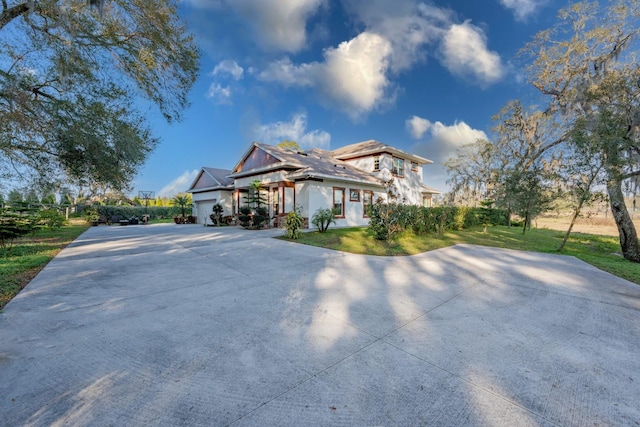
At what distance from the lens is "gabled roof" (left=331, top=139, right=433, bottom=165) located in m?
17.9

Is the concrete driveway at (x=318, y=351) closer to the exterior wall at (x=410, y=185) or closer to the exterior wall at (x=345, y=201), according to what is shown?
the exterior wall at (x=345, y=201)

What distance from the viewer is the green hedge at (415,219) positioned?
379 inches

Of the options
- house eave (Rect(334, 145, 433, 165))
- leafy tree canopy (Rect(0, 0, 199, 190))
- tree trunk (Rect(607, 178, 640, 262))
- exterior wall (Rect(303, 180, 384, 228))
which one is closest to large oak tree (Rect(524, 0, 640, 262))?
tree trunk (Rect(607, 178, 640, 262))

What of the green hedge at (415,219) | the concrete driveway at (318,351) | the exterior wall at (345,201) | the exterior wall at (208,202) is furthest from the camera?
→ the exterior wall at (208,202)

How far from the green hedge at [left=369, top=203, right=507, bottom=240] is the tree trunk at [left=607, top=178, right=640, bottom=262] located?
5815 mm

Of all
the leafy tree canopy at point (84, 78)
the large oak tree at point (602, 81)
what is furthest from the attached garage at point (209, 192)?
the large oak tree at point (602, 81)

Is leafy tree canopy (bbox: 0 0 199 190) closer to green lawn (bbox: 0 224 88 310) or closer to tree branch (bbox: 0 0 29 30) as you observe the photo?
tree branch (bbox: 0 0 29 30)

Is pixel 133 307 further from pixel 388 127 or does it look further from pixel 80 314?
pixel 388 127

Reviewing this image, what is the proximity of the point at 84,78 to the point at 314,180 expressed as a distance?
9669 mm

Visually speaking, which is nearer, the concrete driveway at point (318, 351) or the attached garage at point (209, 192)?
the concrete driveway at point (318, 351)

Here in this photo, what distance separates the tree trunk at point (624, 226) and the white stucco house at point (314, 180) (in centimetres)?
782

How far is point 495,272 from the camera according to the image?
5.75 meters

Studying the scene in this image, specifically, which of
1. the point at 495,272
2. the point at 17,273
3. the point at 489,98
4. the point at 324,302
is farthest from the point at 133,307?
the point at 489,98

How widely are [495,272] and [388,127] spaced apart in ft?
58.1
